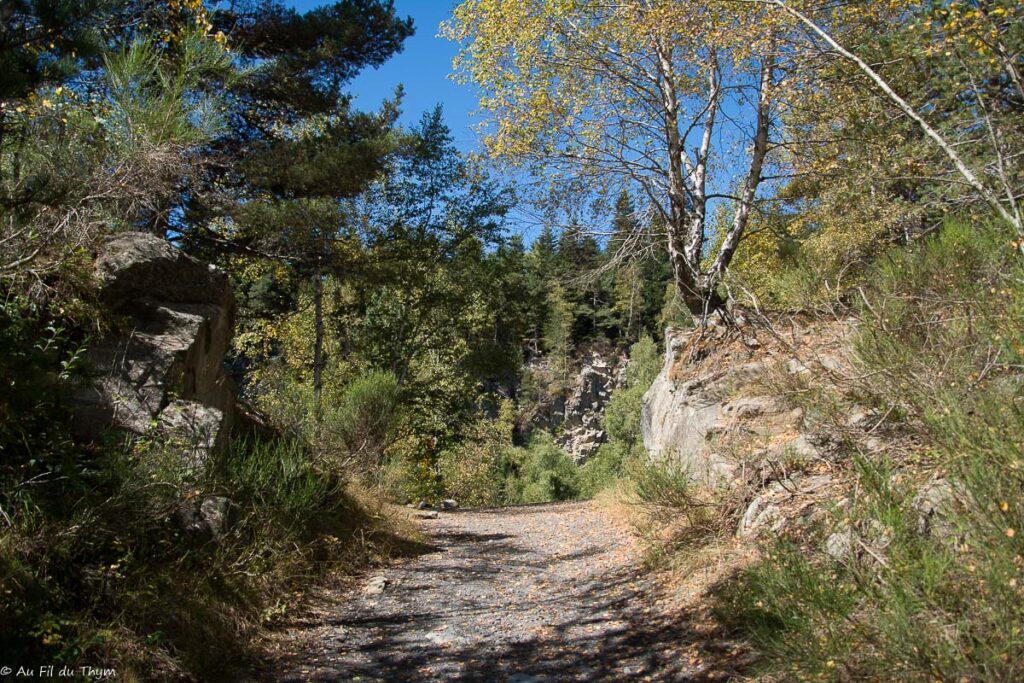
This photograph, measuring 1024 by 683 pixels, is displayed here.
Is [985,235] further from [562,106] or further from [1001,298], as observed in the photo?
[562,106]

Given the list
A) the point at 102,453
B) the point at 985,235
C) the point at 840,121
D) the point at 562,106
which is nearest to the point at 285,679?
the point at 102,453

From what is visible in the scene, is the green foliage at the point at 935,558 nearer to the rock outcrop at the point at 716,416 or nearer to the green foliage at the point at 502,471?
the rock outcrop at the point at 716,416

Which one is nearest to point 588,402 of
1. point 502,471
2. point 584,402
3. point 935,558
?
point 584,402

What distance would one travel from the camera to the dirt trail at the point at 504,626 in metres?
3.86

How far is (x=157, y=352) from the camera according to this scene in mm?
5133

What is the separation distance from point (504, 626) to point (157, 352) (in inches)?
126

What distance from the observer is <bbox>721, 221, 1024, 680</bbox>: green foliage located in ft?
7.14

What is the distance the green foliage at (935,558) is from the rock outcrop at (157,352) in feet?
12.9

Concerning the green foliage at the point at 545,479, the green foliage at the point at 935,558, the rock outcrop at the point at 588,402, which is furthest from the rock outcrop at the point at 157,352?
the rock outcrop at the point at 588,402

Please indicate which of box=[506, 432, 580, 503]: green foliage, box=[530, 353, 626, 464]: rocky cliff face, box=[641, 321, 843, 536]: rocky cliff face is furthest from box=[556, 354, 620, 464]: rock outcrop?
box=[641, 321, 843, 536]: rocky cliff face

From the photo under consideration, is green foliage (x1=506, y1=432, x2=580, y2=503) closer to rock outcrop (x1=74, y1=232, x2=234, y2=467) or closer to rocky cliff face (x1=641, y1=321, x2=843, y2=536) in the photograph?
rocky cliff face (x1=641, y1=321, x2=843, y2=536)

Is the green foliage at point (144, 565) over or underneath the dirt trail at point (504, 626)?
over

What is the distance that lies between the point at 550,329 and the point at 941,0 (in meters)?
49.9

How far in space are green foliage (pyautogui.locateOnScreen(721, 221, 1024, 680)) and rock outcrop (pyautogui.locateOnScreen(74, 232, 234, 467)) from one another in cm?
393
